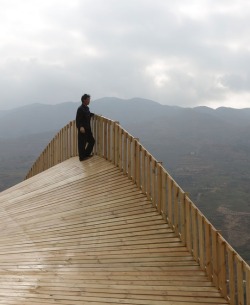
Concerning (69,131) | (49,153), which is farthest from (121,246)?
(49,153)

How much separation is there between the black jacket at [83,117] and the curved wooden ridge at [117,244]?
762mm

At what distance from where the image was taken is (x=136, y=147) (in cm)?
995

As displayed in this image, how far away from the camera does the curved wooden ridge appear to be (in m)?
6.29

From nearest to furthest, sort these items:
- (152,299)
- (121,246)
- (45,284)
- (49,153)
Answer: (152,299) → (45,284) → (121,246) → (49,153)

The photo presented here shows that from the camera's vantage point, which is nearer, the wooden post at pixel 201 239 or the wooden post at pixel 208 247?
the wooden post at pixel 208 247

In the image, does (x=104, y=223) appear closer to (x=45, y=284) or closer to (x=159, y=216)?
(x=159, y=216)

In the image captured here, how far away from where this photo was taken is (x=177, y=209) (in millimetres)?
7922

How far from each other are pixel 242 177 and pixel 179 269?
183 meters

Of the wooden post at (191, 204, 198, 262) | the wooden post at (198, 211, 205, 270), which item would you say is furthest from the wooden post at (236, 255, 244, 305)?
the wooden post at (191, 204, 198, 262)

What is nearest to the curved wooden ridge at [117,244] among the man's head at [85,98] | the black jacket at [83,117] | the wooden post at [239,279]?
the wooden post at [239,279]

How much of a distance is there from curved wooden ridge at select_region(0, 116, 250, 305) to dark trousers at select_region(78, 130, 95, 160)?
94 centimetres

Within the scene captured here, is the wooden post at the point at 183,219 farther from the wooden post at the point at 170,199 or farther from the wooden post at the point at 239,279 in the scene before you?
the wooden post at the point at 239,279

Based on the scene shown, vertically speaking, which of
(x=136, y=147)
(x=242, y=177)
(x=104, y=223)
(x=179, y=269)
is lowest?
(x=179, y=269)

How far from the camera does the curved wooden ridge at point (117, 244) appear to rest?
6.29m
